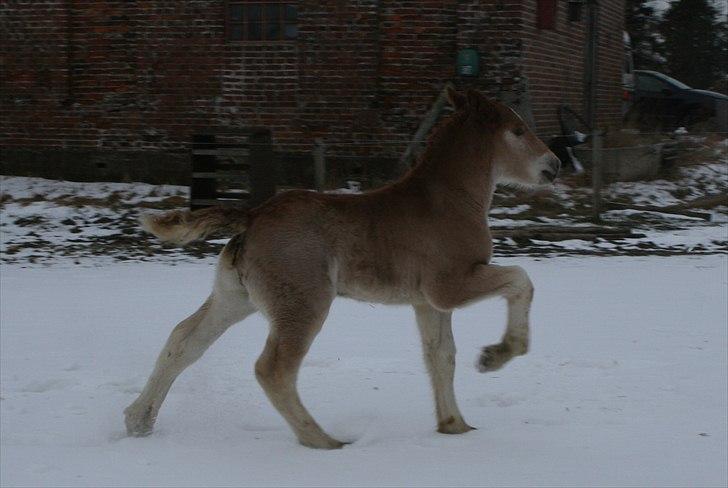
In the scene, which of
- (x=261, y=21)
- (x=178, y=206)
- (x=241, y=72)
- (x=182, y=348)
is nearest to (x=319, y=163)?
(x=178, y=206)

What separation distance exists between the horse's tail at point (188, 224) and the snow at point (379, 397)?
3.37 ft

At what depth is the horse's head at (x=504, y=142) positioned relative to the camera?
548 centimetres

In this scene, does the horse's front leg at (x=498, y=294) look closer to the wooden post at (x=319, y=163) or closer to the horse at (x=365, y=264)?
the horse at (x=365, y=264)

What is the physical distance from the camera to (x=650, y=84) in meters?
24.0

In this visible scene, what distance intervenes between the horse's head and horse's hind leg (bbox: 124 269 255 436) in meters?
1.46

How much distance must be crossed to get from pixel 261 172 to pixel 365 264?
8.17m

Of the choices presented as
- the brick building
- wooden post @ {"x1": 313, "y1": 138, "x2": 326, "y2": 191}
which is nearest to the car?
the brick building

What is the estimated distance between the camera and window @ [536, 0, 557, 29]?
15.7 metres

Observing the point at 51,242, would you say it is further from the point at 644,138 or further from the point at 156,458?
the point at 644,138

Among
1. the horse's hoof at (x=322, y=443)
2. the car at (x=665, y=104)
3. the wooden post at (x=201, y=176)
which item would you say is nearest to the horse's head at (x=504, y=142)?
the horse's hoof at (x=322, y=443)

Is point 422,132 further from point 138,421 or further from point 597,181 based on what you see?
point 138,421

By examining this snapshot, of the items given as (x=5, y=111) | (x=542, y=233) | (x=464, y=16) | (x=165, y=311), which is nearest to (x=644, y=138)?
(x=464, y=16)

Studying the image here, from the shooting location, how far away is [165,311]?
858 cm

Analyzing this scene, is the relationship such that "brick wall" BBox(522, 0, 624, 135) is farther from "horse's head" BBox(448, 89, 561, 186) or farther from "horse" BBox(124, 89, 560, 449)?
"horse" BBox(124, 89, 560, 449)
